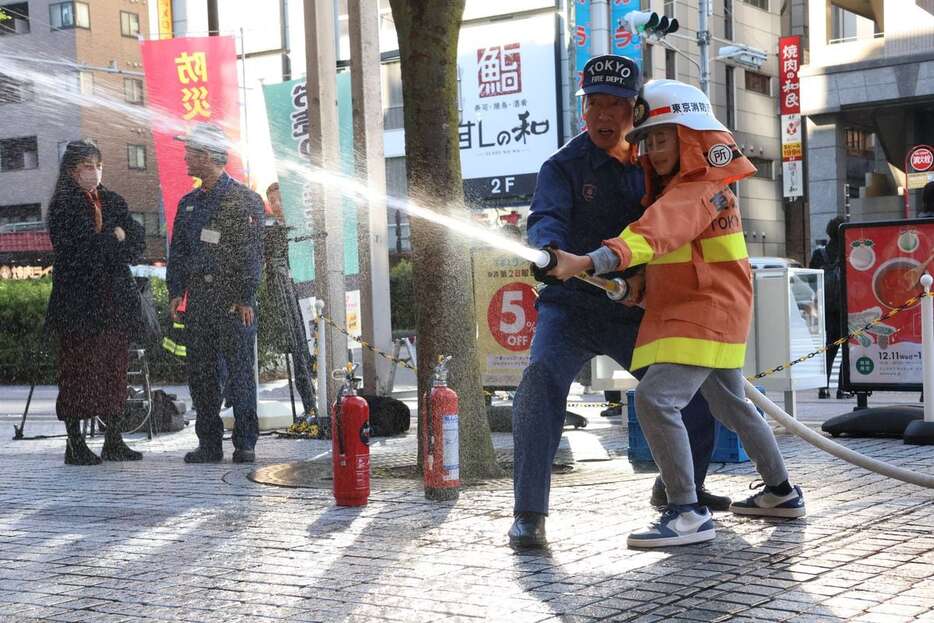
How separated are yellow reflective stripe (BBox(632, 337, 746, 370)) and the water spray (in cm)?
24

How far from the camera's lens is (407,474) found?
8.02 m

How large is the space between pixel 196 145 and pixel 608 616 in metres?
6.06

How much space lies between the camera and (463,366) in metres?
7.68

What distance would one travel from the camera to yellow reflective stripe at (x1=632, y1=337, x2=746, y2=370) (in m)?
5.30

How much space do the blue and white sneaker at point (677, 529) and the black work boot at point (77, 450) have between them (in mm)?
5118

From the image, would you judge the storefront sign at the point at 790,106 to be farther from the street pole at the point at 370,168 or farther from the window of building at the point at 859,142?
the street pole at the point at 370,168

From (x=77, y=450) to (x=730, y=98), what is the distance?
132ft

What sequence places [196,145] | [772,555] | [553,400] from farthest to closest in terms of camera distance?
[196,145] → [553,400] → [772,555]

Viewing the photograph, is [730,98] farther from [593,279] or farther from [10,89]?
[593,279]

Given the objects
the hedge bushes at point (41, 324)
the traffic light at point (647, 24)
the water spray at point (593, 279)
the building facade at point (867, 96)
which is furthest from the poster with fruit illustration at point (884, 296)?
the building facade at point (867, 96)

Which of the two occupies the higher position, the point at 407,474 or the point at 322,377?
the point at 322,377

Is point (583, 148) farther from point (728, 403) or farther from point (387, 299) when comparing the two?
point (387, 299)

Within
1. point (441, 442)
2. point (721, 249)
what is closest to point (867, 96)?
point (441, 442)

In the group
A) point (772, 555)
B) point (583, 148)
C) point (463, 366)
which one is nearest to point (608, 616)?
point (772, 555)
